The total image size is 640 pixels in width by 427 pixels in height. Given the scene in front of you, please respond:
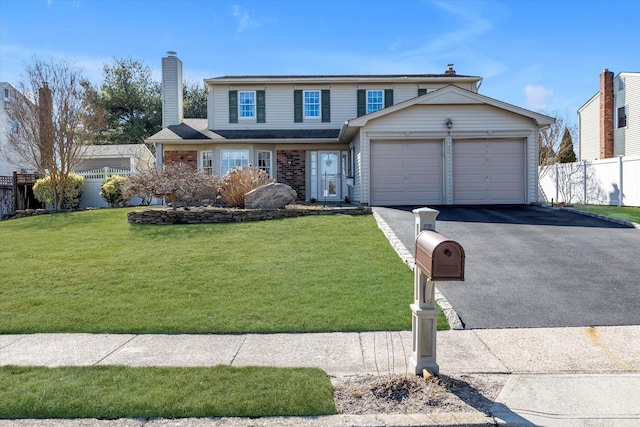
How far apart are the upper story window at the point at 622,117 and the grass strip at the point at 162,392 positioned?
26.2 m

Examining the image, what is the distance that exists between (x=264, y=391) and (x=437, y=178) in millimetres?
12902

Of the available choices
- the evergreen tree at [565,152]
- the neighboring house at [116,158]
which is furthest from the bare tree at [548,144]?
the neighboring house at [116,158]

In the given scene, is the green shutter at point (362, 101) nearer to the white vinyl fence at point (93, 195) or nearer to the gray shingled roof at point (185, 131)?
the gray shingled roof at point (185, 131)

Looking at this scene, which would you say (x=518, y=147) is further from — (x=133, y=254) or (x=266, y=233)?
(x=133, y=254)

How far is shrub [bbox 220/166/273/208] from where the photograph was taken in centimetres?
1433

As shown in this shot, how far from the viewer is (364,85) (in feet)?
64.7

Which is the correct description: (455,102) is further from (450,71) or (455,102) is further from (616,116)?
(616,116)

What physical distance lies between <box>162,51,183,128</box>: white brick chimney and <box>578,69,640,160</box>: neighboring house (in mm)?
22011

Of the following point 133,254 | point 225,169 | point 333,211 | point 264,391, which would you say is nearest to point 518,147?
point 333,211

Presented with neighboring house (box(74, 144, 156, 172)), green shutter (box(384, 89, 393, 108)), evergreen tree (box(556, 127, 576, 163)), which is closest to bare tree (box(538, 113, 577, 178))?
evergreen tree (box(556, 127, 576, 163))

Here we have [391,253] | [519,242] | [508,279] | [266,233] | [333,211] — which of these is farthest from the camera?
[333,211]

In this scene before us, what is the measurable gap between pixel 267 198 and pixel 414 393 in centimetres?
1028

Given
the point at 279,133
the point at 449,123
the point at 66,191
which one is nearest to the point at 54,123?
the point at 66,191

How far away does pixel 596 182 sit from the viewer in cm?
1919
